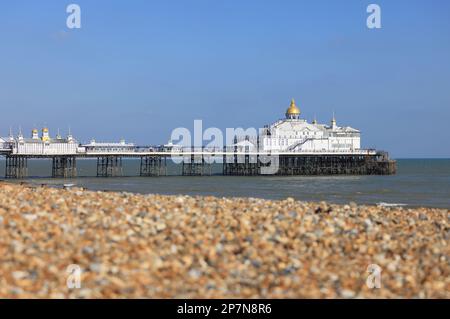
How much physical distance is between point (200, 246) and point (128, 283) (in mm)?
1688

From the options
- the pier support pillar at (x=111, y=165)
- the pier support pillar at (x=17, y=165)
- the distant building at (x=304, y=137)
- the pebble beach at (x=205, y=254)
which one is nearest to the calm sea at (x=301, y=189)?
the pier support pillar at (x=17, y=165)

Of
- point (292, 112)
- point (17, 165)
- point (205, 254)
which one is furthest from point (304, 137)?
point (205, 254)

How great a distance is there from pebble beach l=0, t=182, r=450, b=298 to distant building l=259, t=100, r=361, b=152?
63623mm

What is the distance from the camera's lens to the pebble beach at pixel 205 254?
7195mm

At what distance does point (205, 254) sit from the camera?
8.36 meters

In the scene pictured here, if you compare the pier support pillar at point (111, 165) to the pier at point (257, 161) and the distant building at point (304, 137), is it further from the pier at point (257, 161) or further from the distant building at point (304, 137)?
the distant building at point (304, 137)

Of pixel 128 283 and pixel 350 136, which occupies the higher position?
pixel 350 136

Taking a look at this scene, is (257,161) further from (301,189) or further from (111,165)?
(301,189)

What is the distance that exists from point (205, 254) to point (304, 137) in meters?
71.5

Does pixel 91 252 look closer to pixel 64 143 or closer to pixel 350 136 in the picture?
pixel 64 143

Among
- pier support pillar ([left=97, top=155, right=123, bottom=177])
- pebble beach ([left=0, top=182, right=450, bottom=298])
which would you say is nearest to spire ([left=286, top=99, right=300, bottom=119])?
pier support pillar ([left=97, top=155, right=123, bottom=177])

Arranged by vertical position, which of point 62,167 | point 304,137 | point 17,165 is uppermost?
point 304,137
